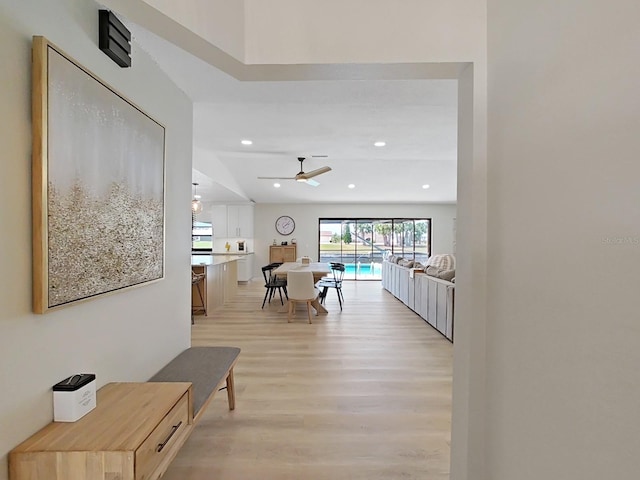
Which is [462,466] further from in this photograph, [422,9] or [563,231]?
[422,9]

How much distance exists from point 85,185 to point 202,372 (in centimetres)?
137

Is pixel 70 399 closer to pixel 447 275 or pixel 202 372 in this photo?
pixel 202 372

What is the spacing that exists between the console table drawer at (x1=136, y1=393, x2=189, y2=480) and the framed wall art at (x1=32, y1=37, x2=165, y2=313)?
2.06 ft

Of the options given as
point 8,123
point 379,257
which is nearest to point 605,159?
point 8,123

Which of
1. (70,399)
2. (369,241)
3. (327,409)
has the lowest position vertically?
(327,409)

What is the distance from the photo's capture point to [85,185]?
4.65 ft

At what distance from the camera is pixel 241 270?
9359 millimetres

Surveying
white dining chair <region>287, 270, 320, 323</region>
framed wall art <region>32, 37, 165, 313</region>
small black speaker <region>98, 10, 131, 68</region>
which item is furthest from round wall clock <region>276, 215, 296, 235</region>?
small black speaker <region>98, 10, 131, 68</region>

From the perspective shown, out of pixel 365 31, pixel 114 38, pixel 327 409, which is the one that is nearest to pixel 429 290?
pixel 327 409

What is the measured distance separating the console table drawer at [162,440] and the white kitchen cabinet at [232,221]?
8271mm

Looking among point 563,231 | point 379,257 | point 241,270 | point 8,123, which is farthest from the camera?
point 379,257

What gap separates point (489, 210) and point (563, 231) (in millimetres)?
432

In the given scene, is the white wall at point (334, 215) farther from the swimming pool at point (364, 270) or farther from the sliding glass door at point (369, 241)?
the swimming pool at point (364, 270)

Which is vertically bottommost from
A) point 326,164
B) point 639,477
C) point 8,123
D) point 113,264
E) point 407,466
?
point 407,466
